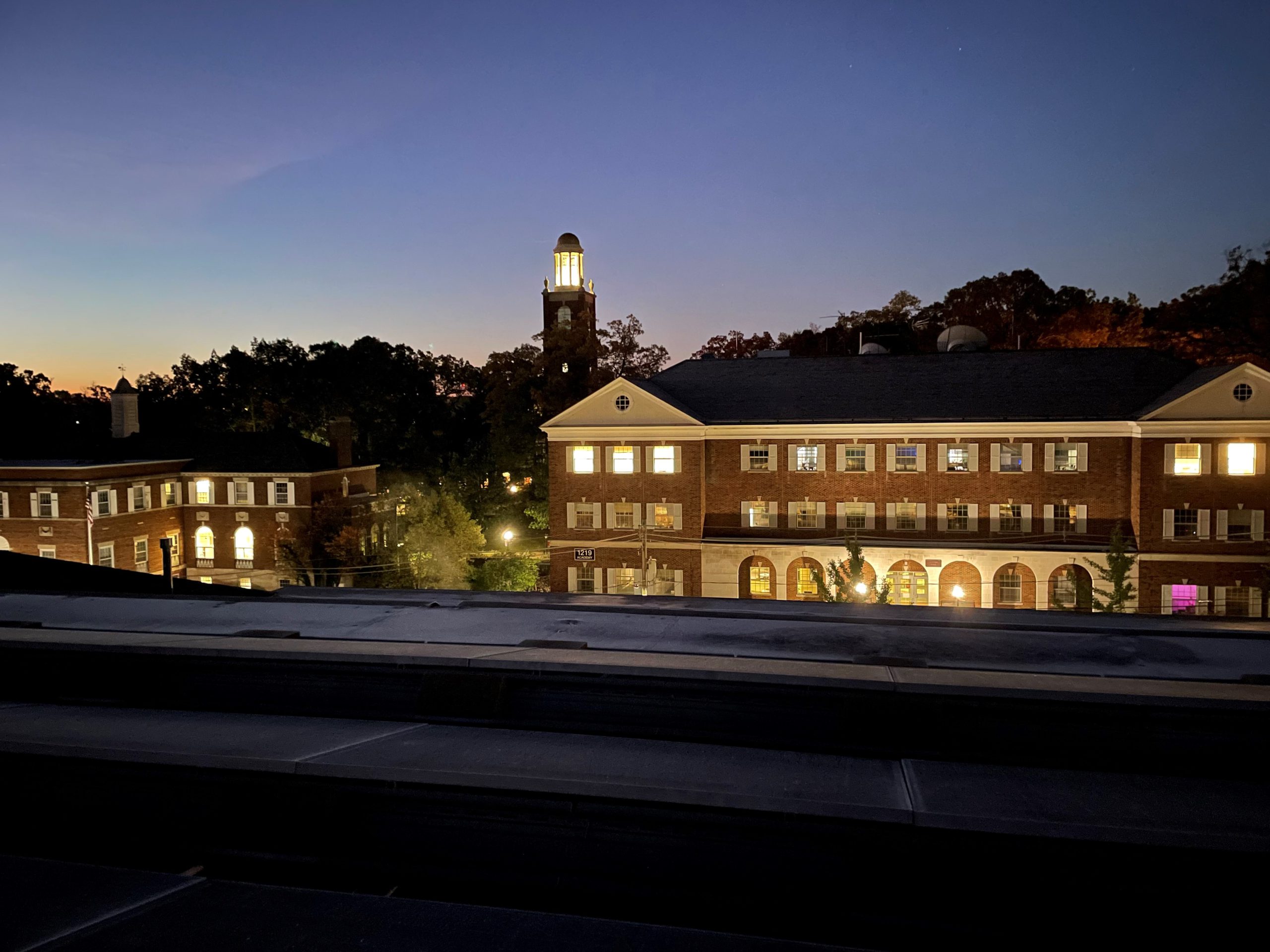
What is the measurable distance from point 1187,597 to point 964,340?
17.9 meters

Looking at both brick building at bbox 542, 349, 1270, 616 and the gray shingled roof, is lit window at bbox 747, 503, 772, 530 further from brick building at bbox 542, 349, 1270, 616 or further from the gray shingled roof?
the gray shingled roof

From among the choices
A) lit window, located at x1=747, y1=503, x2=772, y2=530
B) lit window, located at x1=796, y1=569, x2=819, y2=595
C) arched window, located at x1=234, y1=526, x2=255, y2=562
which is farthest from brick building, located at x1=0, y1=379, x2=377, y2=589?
lit window, located at x1=796, y1=569, x2=819, y2=595

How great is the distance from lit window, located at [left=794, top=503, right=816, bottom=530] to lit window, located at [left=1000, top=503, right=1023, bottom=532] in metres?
8.79

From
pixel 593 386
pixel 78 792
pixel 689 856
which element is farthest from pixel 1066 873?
pixel 593 386

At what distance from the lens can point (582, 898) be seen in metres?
3.23

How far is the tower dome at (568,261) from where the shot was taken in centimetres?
8938

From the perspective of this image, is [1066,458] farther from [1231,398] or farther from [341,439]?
[341,439]

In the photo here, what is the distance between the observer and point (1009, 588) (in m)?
40.5

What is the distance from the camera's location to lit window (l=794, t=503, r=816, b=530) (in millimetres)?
42625

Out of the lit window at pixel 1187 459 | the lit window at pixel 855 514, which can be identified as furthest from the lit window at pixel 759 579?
the lit window at pixel 1187 459

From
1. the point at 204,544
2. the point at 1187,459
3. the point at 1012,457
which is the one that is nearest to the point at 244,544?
the point at 204,544

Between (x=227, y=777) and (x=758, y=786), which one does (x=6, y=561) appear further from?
(x=758, y=786)

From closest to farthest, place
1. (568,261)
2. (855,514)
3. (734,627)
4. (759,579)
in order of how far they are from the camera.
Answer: (734,627), (855,514), (759,579), (568,261)

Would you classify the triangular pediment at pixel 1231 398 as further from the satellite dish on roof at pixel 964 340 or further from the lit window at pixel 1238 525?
the satellite dish on roof at pixel 964 340
